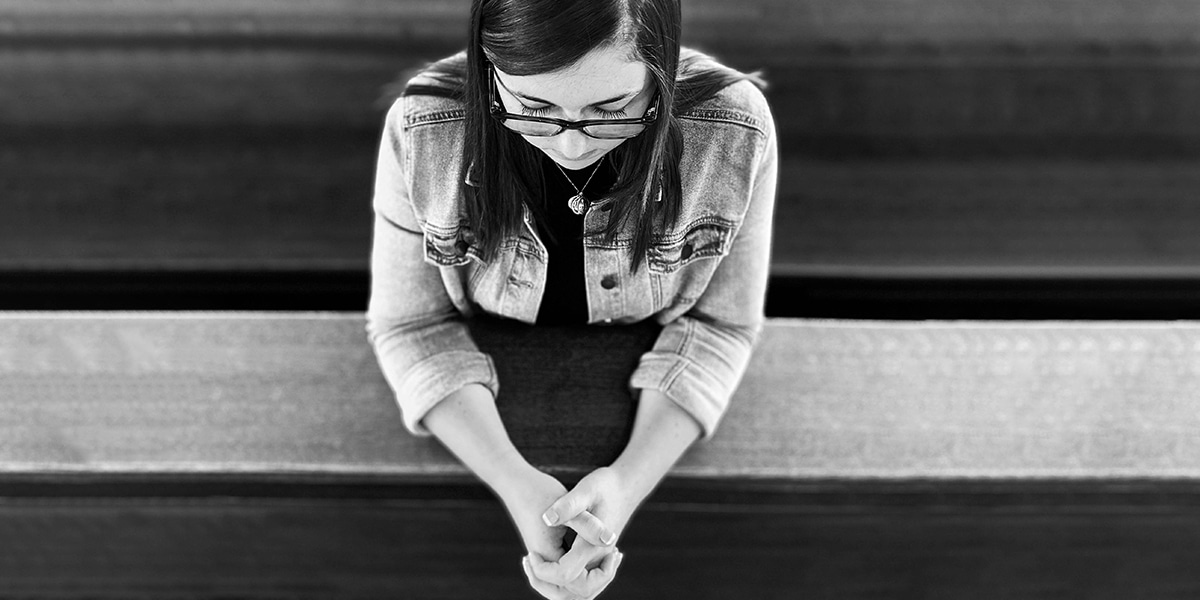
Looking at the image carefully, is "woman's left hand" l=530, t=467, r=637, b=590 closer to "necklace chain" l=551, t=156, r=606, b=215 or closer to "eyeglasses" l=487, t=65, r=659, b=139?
"necklace chain" l=551, t=156, r=606, b=215

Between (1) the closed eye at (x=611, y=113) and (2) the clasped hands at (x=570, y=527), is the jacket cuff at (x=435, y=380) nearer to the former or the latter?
(2) the clasped hands at (x=570, y=527)

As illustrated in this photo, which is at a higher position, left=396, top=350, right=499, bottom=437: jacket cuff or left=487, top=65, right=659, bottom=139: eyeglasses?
left=487, top=65, right=659, bottom=139: eyeglasses

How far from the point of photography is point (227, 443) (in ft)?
4.01

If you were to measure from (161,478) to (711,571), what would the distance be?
81 cm

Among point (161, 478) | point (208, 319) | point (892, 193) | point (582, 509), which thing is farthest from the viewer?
point (892, 193)

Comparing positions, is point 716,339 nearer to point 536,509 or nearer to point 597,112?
point 536,509

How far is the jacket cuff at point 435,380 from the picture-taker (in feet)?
3.61

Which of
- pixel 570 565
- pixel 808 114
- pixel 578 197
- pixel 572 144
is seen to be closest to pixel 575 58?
pixel 572 144

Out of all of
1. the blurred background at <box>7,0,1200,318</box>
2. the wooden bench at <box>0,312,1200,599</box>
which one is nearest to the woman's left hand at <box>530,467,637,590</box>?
the wooden bench at <box>0,312,1200,599</box>

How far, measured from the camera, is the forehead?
0.76m

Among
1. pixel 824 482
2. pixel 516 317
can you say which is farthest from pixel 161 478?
pixel 824 482

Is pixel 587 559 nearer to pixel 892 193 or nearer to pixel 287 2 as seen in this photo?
pixel 892 193

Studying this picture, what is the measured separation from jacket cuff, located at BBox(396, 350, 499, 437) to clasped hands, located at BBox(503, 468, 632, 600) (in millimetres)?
155

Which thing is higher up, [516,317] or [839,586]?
[516,317]
